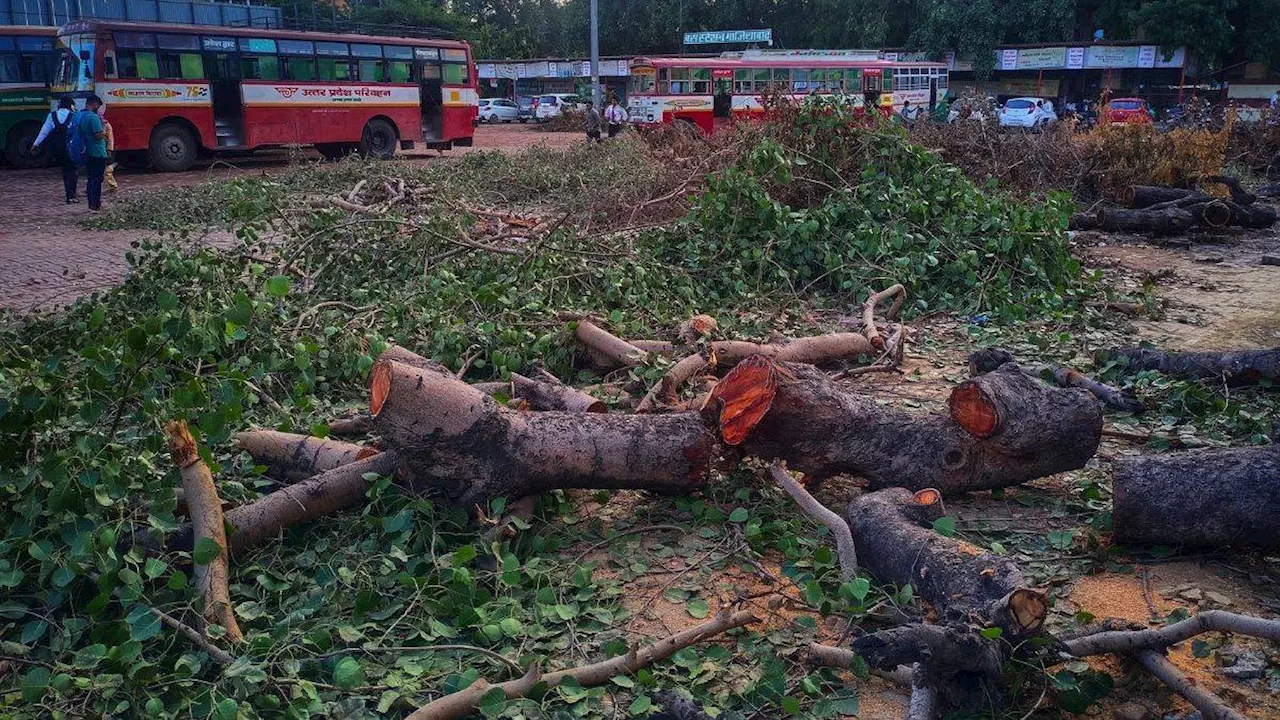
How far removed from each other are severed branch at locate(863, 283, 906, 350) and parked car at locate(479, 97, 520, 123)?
40051 mm

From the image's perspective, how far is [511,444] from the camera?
3.74 m

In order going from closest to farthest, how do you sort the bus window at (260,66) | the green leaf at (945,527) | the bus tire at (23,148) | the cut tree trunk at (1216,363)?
the green leaf at (945,527), the cut tree trunk at (1216,363), the bus window at (260,66), the bus tire at (23,148)

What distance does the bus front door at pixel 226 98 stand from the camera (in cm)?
1928

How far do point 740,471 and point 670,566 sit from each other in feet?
2.40

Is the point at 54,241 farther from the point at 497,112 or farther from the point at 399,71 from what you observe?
the point at 497,112

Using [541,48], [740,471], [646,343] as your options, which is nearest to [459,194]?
[646,343]

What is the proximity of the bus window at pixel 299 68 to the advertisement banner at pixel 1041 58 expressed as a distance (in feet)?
96.8

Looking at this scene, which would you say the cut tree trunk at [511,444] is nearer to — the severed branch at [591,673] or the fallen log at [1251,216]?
the severed branch at [591,673]

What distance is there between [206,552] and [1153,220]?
35.9ft

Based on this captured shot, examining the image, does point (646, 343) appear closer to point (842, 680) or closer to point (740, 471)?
point (740, 471)

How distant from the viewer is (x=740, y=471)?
4.29 meters

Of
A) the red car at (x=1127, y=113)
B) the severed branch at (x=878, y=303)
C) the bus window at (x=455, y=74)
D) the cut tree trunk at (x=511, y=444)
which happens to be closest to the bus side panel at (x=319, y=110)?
the bus window at (x=455, y=74)

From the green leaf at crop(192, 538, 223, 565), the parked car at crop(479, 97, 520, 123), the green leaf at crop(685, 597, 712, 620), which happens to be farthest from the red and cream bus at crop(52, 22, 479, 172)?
the parked car at crop(479, 97, 520, 123)

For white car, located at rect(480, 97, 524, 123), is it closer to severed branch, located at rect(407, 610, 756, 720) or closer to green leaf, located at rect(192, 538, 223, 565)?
green leaf, located at rect(192, 538, 223, 565)
